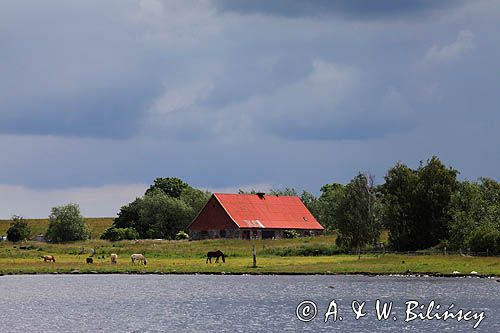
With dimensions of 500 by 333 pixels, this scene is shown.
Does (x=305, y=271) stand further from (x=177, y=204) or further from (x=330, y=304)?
(x=177, y=204)

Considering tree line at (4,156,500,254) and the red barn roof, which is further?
the red barn roof

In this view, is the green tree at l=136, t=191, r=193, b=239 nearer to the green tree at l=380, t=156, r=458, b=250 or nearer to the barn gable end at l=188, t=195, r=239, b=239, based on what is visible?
the barn gable end at l=188, t=195, r=239, b=239

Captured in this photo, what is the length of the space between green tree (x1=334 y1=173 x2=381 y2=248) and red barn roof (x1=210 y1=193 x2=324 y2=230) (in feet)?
108

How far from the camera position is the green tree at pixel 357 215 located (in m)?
99.2

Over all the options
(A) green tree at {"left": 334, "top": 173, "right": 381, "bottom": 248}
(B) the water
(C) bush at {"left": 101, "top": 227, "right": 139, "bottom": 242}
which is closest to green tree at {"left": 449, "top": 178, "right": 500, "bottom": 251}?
(A) green tree at {"left": 334, "top": 173, "right": 381, "bottom": 248}

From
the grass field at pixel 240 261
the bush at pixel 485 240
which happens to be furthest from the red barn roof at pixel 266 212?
the bush at pixel 485 240

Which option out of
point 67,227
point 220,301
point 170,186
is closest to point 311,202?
point 170,186

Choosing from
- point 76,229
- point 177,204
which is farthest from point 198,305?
point 177,204

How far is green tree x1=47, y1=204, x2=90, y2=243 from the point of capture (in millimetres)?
145125

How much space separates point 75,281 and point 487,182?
181 feet

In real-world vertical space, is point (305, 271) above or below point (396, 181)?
below

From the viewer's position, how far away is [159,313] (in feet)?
173

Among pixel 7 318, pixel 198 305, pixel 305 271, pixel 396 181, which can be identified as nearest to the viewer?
pixel 7 318

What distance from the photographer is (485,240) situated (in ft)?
273
